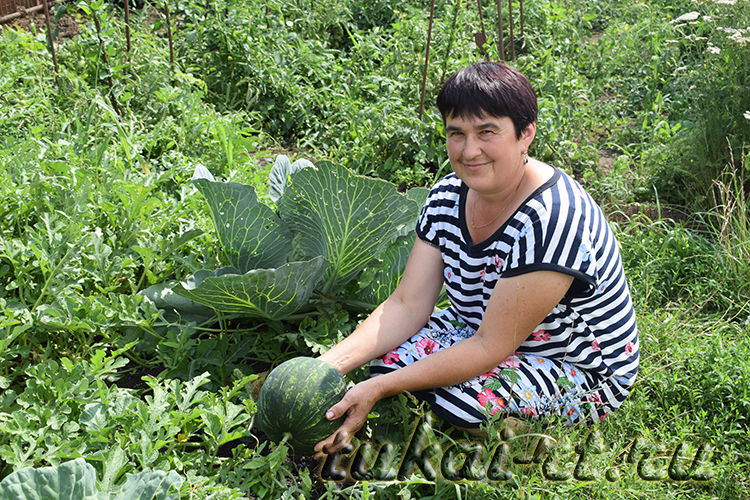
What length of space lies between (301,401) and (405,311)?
0.63m

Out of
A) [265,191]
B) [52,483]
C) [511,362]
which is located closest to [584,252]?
[511,362]

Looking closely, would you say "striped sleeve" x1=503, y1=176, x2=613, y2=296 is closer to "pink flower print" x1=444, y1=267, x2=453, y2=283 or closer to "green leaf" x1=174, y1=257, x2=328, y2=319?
"pink flower print" x1=444, y1=267, x2=453, y2=283

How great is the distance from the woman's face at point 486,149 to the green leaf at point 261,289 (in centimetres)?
66

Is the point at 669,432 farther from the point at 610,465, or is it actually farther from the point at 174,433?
the point at 174,433

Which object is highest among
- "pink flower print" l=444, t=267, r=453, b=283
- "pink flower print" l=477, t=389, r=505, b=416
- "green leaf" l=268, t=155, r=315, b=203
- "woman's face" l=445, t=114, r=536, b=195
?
"woman's face" l=445, t=114, r=536, b=195

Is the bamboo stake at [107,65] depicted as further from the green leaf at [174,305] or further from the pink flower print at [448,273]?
the pink flower print at [448,273]

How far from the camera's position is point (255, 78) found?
16.8 ft

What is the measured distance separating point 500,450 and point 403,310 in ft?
2.07

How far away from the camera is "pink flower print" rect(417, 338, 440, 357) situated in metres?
2.89

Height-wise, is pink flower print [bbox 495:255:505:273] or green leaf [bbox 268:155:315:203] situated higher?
green leaf [bbox 268:155:315:203]

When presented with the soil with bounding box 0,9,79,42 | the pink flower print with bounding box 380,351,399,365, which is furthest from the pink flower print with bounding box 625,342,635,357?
the soil with bounding box 0,9,79,42

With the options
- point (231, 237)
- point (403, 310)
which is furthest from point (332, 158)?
point (403, 310)

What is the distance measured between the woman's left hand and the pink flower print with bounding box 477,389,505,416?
0.36 meters

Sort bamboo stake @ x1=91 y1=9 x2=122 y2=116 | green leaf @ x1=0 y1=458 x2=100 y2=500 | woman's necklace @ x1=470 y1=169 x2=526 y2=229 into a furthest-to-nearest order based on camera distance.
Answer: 1. bamboo stake @ x1=91 y1=9 x2=122 y2=116
2. woman's necklace @ x1=470 y1=169 x2=526 y2=229
3. green leaf @ x1=0 y1=458 x2=100 y2=500
